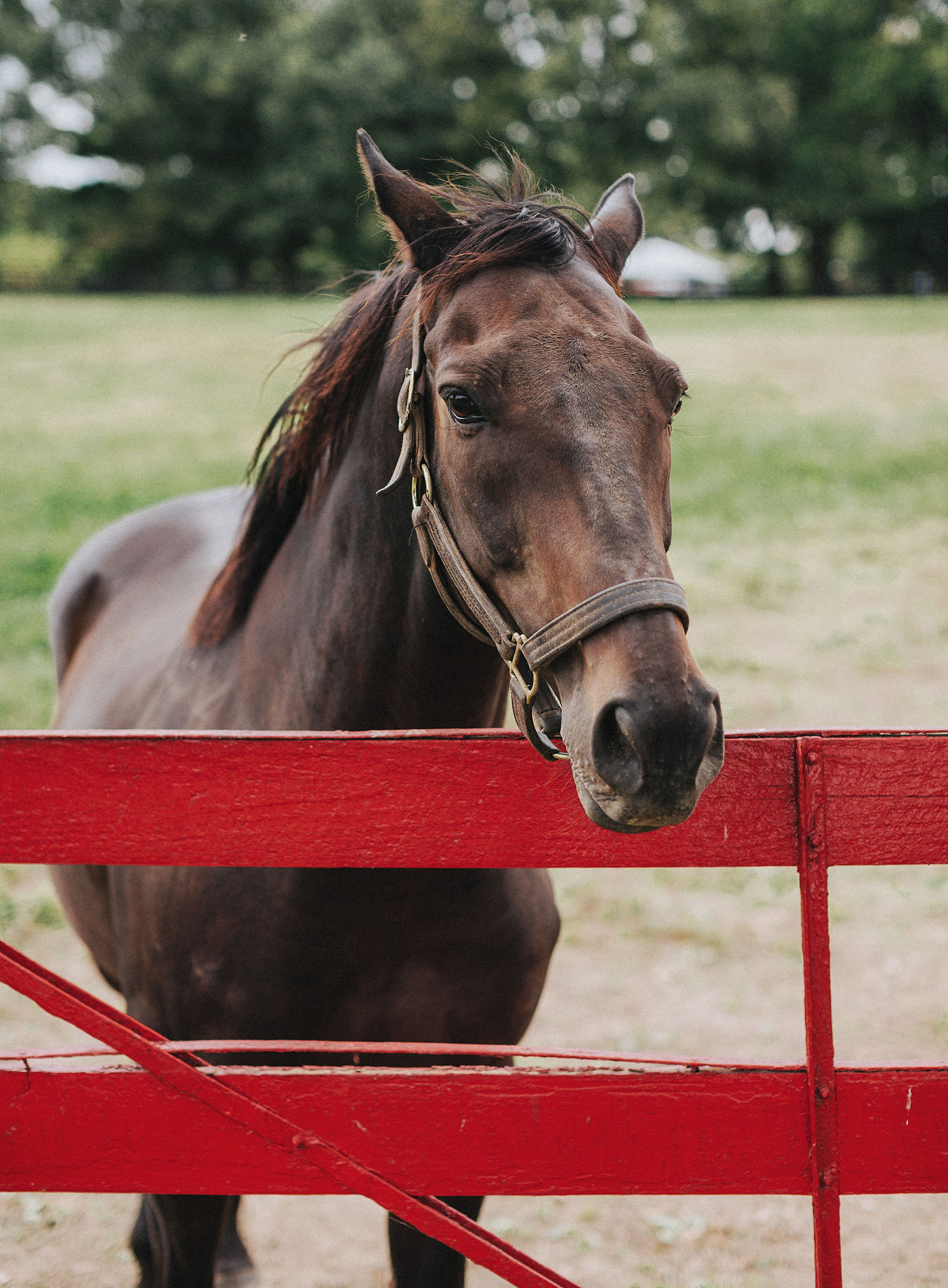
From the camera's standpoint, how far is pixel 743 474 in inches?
511

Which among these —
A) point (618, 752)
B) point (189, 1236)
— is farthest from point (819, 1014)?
point (189, 1236)

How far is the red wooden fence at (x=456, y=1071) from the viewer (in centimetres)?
152

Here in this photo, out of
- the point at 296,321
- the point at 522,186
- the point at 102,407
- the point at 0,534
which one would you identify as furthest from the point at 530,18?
the point at 522,186

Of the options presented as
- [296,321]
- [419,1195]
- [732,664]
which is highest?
[296,321]

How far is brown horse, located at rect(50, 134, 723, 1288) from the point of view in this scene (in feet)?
4.54

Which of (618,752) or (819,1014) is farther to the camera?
(819,1014)

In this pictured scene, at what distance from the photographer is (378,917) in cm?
192

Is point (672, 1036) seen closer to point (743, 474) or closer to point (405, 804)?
point (405, 804)

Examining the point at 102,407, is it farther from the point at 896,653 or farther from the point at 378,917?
the point at 378,917

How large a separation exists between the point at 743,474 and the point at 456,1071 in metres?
12.3

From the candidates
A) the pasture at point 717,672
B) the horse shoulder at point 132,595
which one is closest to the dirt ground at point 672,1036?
the pasture at point 717,672

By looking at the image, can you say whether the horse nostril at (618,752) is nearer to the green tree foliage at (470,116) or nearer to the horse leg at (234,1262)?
the horse leg at (234,1262)

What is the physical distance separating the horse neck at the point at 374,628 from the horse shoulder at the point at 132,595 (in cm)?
100

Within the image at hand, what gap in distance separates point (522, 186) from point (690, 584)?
805cm
